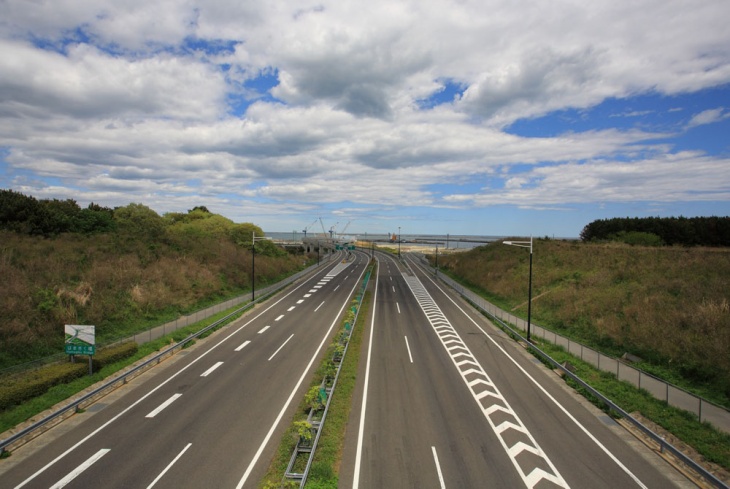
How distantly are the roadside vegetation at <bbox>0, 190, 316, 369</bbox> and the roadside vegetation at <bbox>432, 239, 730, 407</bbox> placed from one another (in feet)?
120

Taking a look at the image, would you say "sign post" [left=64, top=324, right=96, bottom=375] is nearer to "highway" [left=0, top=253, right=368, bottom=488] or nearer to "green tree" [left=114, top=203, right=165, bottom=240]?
"highway" [left=0, top=253, right=368, bottom=488]

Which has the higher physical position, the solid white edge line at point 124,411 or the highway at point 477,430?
the highway at point 477,430

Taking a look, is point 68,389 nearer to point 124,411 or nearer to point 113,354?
point 113,354

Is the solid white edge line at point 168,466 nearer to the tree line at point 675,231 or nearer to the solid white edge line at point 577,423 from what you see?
the solid white edge line at point 577,423

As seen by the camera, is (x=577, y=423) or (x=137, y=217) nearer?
(x=577, y=423)

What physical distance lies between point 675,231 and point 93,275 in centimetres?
8781

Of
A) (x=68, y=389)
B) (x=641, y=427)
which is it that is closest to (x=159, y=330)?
(x=68, y=389)

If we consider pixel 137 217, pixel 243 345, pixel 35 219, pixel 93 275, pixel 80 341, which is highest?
pixel 137 217

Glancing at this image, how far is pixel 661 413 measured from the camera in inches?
712

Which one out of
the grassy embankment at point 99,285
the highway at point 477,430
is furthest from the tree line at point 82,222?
the highway at point 477,430

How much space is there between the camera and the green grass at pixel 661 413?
15156mm

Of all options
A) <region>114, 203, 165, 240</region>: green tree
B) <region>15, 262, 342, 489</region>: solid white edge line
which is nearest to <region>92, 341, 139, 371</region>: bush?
<region>15, 262, 342, 489</region>: solid white edge line

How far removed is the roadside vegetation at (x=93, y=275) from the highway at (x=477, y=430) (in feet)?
68.7

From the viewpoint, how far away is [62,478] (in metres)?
13.2
